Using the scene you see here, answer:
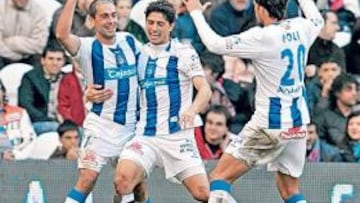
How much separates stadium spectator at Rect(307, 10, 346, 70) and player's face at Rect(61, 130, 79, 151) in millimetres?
2918

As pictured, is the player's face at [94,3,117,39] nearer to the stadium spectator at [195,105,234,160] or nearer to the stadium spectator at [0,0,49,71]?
the stadium spectator at [195,105,234,160]

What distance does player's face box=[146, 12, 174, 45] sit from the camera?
1250 cm

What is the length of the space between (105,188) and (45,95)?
276cm

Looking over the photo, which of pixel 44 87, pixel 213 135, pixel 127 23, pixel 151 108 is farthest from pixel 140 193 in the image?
pixel 127 23

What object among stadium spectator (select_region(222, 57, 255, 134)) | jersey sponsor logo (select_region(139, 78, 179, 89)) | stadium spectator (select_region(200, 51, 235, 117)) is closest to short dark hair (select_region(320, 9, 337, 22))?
stadium spectator (select_region(222, 57, 255, 134))

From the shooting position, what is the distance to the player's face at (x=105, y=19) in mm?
12695

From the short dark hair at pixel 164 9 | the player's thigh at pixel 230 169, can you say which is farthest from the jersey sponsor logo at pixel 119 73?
the player's thigh at pixel 230 169

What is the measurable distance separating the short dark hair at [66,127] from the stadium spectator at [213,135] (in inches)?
49.2

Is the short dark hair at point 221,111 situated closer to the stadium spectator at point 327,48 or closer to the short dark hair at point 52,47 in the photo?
the stadium spectator at point 327,48

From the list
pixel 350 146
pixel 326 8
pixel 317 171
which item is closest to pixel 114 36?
pixel 317 171

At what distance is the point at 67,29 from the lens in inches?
492

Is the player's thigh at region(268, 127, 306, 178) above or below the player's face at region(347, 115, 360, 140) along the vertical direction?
above

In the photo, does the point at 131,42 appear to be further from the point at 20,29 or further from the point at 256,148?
the point at 20,29

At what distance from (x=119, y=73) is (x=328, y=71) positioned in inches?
183
